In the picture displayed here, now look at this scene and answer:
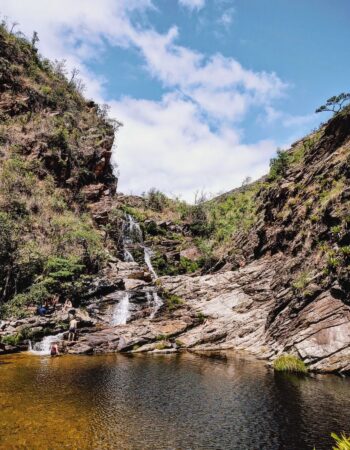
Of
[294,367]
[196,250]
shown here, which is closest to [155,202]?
[196,250]

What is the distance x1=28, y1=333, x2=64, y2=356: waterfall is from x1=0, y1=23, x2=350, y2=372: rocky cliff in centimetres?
82

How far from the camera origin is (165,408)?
1555 cm

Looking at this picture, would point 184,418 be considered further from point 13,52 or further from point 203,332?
point 13,52

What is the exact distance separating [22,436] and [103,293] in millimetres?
27255

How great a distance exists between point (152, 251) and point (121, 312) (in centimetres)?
2490

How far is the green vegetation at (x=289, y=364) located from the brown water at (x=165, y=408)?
837 millimetres

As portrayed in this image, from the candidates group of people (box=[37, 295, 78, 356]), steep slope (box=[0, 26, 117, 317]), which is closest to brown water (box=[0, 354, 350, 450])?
group of people (box=[37, 295, 78, 356])

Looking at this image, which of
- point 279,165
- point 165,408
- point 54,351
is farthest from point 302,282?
point 279,165

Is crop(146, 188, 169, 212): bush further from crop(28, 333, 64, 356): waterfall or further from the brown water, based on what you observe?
the brown water

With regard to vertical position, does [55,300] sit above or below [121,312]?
above

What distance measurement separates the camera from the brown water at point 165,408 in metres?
12.3

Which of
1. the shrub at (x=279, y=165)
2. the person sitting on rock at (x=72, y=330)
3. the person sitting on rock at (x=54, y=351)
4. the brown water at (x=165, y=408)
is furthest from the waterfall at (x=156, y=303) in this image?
the shrub at (x=279, y=165)

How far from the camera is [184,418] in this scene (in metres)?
14.4

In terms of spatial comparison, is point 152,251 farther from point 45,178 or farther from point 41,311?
point 41,311
